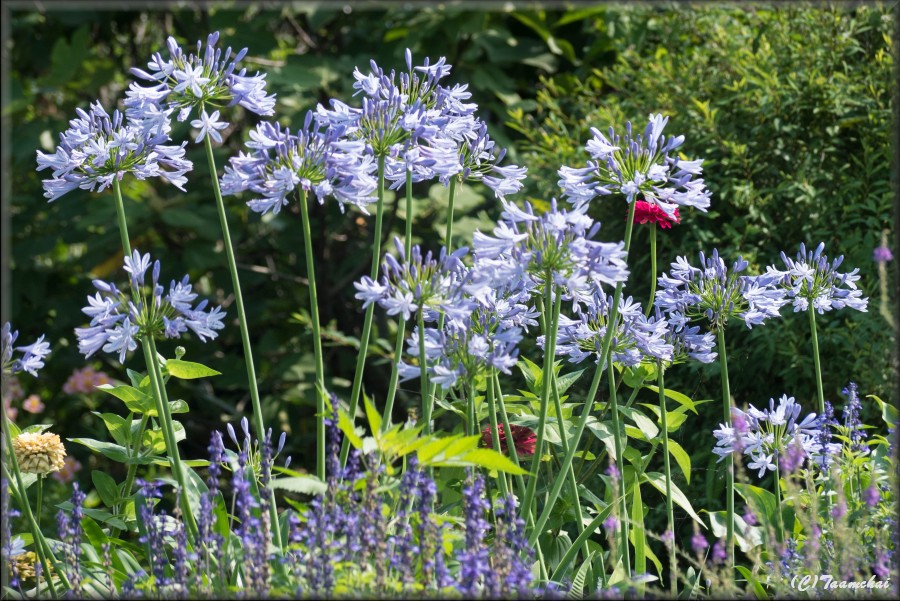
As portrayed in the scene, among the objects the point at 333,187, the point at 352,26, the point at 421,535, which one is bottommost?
the point at 421,535

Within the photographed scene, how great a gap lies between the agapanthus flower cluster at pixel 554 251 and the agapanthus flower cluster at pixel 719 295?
0.36 meters

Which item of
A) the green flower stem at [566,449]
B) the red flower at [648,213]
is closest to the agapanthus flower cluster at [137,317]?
the green flower stem at [566,449]

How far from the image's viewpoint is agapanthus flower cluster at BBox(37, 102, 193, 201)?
6.36 feet

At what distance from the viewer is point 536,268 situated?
1.76m

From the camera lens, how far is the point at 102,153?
1942mm

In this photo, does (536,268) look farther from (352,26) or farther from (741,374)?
(352,26)

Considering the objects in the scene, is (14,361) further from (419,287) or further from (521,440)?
(521,440)

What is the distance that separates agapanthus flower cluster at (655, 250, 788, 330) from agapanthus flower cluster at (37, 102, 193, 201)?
1.02 m

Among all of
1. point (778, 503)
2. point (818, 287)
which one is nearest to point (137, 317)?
point (778, 503)

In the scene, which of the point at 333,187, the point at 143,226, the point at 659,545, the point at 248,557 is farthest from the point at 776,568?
the point at 143,226

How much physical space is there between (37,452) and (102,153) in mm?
713

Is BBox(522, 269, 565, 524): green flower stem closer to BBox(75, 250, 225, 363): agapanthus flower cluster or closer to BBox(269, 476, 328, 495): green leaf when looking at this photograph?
BBox(269, 476, 328, 495): green leaf

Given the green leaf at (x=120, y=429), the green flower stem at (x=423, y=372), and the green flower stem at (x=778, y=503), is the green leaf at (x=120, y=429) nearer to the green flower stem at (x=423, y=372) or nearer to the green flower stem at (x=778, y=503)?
the green flower stem at (x=423, y=372)

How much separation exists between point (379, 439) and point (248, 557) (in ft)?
0.95
